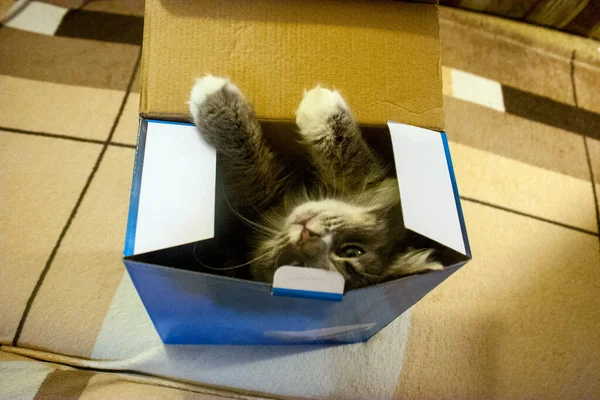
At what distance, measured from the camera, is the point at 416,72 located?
2.51ft

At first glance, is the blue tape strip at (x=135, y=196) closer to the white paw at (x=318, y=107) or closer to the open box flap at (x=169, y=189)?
the open box flap at (x=169, y=189)

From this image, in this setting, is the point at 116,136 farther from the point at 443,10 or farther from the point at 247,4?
the point at 443,10

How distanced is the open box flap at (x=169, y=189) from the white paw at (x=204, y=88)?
4cm

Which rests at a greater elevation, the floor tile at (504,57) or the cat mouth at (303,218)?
the floor tile at (504,57)

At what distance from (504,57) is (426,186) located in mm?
1043

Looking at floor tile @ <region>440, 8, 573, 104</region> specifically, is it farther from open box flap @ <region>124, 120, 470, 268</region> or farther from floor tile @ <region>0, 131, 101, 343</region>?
floor tile @ <region>0, 131, 101, 343</region>

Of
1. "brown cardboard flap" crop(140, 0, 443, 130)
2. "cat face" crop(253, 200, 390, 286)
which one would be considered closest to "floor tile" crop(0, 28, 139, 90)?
"brown cardboard flap" crop(140, 0, 443, 130)

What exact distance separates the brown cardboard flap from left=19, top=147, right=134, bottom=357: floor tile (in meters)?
0.44

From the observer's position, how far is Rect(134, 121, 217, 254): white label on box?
1.73 feet

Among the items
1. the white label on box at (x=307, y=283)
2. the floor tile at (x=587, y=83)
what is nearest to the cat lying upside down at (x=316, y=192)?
the white label on box at (x=307, y=283)

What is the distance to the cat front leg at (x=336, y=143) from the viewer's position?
71cm

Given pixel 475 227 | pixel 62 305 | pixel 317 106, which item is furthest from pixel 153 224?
pixel 475 227

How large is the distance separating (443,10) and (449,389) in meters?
1.22

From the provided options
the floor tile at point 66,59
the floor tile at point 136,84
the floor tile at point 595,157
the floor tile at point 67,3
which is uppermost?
the floor tile at point 67,3
